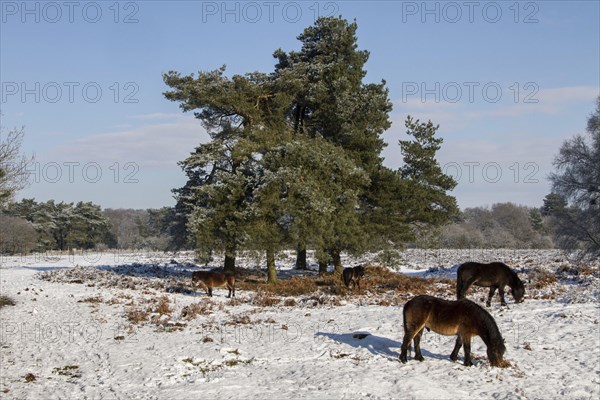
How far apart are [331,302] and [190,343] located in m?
7.51

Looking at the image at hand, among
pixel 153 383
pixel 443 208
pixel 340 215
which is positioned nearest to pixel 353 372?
pixel 153 383

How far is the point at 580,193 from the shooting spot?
30.0 metres

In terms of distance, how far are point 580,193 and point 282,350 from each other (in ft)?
77.8

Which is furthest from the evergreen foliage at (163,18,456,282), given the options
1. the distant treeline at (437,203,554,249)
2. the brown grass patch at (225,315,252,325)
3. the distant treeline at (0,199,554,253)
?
the distant treeline at (437,203,554,249)

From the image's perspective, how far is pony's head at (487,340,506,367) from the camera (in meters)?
11.8

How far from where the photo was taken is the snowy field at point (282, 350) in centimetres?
1109

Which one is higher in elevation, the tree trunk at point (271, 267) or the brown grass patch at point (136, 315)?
the tree trunk at point (271, 267)

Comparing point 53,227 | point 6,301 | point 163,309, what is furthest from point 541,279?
point 53,227

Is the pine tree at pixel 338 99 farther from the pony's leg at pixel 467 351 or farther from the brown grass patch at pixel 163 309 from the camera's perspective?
the pony's leg at pixel 467 351

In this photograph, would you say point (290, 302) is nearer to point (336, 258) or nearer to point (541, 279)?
point (336, 258)

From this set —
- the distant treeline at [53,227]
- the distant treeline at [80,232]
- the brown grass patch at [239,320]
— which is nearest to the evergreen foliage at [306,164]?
the brown grass patch at [239,320]

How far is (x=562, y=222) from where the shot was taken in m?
30.2

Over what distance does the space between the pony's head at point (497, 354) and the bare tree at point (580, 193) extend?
20.8 meters

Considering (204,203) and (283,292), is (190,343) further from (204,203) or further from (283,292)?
(204,203)
